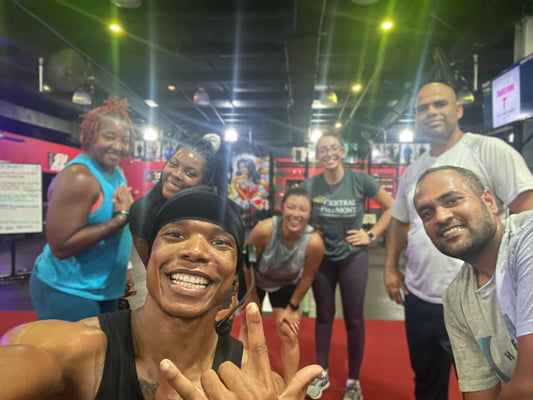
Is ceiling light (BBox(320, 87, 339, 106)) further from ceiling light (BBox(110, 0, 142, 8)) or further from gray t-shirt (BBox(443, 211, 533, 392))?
gray t-shirt (BBox(443, 211, 533, 392))

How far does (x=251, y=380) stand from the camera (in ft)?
1.71

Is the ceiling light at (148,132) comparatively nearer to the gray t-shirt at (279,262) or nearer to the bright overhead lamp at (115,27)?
the gray t-shirt at (279,262)

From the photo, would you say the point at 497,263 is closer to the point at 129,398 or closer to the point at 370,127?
the point at 129,398

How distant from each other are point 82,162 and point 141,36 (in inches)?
190

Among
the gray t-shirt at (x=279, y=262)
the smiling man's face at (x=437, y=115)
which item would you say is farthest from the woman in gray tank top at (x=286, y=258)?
the smiling man's face at (x=437, y=115)

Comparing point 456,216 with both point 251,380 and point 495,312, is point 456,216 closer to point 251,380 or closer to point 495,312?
point 495,312

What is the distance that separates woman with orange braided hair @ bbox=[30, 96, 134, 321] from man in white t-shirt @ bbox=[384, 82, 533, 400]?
2.45 feet

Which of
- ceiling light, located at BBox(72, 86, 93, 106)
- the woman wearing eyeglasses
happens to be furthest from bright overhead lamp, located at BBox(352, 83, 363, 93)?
the woman wearing eyeglasses

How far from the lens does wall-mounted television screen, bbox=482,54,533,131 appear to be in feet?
8.99

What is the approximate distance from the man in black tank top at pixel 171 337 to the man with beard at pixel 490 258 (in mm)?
371

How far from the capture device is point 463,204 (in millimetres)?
625

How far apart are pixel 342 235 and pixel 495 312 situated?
144 cm

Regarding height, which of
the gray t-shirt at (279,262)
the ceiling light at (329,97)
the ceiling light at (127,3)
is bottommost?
the gray t-shirt at (279,262)

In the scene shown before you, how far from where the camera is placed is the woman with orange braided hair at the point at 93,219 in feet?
2.44
